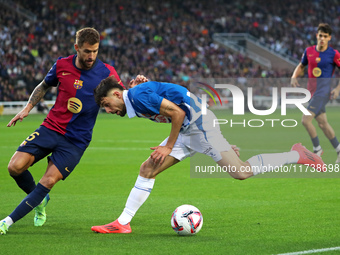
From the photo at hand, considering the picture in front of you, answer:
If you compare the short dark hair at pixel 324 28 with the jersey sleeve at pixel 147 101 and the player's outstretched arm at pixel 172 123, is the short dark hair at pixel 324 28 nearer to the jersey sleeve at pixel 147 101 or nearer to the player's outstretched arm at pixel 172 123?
the player's outstretched arm at pixel 172 123

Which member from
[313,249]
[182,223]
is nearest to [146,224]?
[182,223]

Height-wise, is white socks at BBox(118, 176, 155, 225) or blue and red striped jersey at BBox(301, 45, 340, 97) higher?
white socks at BBox(118, 176, 155, 225)

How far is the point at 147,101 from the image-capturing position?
5.98 meters

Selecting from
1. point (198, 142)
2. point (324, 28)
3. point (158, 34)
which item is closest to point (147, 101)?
point (198, 142)

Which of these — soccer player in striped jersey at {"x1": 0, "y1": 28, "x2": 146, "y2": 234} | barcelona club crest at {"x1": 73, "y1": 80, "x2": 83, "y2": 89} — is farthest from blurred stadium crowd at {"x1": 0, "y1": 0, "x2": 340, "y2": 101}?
barcelona club crest at {"x1": 73, "y1": 80, "x2": 83, "y2": 89}

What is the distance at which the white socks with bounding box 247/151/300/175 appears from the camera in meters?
6.83

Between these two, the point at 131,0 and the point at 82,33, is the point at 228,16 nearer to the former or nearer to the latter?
the point at 131,0

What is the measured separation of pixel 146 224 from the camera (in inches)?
277

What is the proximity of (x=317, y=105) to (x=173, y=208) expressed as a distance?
19.1 ft

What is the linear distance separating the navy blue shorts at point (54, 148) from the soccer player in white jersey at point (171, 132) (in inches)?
29.8

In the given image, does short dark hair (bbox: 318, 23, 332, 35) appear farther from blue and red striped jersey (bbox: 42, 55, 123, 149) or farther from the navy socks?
the navy socks

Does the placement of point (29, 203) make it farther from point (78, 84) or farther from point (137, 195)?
point (78, 84)

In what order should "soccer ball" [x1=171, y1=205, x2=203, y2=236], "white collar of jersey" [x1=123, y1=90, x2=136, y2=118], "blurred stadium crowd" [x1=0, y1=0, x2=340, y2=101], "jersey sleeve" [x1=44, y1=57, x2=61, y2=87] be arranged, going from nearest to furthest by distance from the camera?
"white collar of jersey" [x1=123, y1=90, x2=136, y2=118] < "soccer ball" [x1=171, y1=205, x2=203, y2=236] < "jersey sleeve" [x1=44, y1=57, x2=61, y2=87] < "blurred stadium crowd" [x1=0, y1=0, x2=340, y2=101]

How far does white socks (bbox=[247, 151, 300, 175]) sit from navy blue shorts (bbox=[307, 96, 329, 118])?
5.89m
